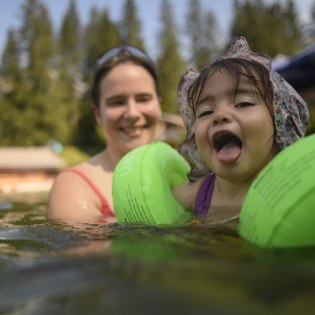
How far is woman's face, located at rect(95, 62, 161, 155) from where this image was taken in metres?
4.03

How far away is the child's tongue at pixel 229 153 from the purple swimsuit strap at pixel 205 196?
48cm

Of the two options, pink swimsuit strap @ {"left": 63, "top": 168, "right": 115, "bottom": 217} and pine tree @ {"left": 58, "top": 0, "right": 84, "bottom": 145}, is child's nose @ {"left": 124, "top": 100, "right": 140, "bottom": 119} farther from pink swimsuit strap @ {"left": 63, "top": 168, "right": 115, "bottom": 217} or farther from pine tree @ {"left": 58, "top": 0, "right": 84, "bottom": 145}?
pine tree @ {"left": 58, "top": 0, "right": 84, "bottom": 145}

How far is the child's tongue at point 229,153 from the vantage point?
2561mm

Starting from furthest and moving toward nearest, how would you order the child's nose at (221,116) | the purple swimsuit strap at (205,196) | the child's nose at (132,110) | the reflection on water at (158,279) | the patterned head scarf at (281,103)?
1. the child's nose at (132,110)
2. the purple swimsuit strap at (205,196)
3. the patterned head scarf at (281,103)
4. the child's nose at (221,116)
5. the reflection on water at (158,279)

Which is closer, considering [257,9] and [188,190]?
[188,190]

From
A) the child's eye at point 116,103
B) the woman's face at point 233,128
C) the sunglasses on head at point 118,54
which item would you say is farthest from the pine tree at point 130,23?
the woman's face at point 233,128

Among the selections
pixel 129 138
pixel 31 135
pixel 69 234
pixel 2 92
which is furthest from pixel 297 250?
pixel 2 92

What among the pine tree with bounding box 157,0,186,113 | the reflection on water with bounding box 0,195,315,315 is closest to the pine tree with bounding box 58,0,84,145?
the pine tree with bounding box 157,0,186,113

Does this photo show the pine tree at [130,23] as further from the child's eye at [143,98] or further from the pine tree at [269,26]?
the child's eye at [143,98]

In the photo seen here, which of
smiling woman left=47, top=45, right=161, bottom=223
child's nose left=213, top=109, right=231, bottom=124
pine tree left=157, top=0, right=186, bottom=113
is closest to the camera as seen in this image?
child's nose left=213, top=109, right=231, bottom=124

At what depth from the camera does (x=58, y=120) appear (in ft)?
130

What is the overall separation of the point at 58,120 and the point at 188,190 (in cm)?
3771

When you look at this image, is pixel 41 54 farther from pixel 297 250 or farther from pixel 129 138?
pixel 297 250

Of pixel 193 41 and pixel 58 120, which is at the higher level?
pixel 193 41
